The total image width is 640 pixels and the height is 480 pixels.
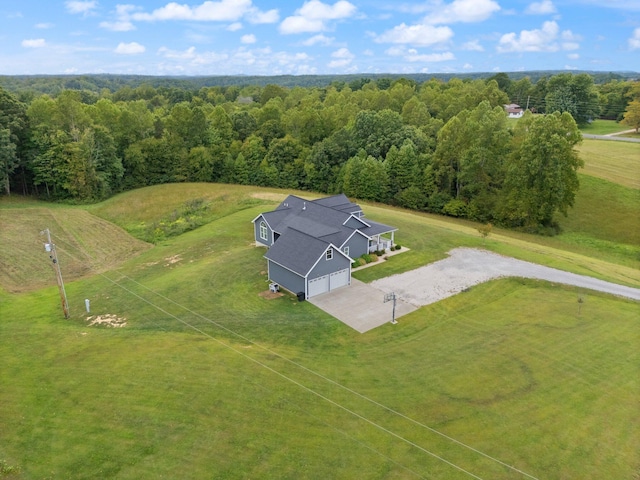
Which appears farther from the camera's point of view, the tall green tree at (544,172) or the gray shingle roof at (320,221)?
the tall green tree at (544,172)

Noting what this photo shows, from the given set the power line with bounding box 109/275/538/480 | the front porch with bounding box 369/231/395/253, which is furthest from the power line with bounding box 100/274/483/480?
the front porch with bounding box 369/231/395/253

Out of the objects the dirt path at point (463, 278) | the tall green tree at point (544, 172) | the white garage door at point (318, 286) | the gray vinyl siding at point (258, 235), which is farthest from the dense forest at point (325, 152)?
the white garage door at point (318, 286)

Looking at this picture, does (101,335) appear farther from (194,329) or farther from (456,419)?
(456,419)

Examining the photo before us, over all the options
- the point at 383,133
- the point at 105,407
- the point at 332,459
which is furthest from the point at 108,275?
the point at 383,133

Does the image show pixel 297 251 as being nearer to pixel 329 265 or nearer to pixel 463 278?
pixel 329 265

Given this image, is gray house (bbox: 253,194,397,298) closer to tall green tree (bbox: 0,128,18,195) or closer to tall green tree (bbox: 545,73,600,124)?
tall green tree (bbox: 0,128,18,195)

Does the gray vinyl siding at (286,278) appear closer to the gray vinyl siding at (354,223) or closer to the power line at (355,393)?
the power line at (355,393)

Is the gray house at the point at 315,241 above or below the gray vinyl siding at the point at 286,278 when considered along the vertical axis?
above
